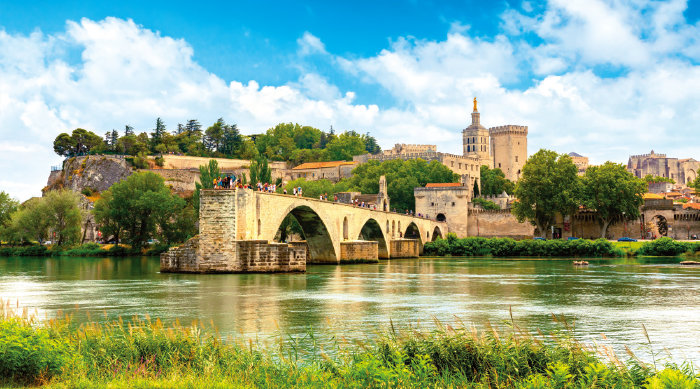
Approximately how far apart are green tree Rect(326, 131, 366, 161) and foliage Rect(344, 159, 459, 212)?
85.6 feet

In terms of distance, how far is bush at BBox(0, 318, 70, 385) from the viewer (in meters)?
9.44

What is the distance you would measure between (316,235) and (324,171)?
71.2 metres

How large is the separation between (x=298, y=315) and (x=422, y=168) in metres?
84.1

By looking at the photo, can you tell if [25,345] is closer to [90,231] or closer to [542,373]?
[542,373]

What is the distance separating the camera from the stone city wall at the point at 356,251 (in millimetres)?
50125

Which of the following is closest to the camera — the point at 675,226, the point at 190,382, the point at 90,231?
the point at 190,382

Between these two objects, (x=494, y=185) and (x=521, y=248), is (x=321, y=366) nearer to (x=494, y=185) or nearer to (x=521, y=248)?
(x=521, y=248)

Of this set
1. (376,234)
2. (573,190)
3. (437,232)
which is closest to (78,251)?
(376,234)

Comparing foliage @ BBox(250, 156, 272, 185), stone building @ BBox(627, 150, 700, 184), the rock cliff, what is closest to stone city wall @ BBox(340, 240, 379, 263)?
foliage @ BBox(250, 156, 272, 185)

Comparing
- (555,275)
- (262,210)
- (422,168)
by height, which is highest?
(422,168)

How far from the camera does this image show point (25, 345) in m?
9.57

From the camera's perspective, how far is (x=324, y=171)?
119m

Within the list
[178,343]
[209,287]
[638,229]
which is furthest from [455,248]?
[178,343]

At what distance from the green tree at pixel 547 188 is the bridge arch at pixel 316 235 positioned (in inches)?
1262
